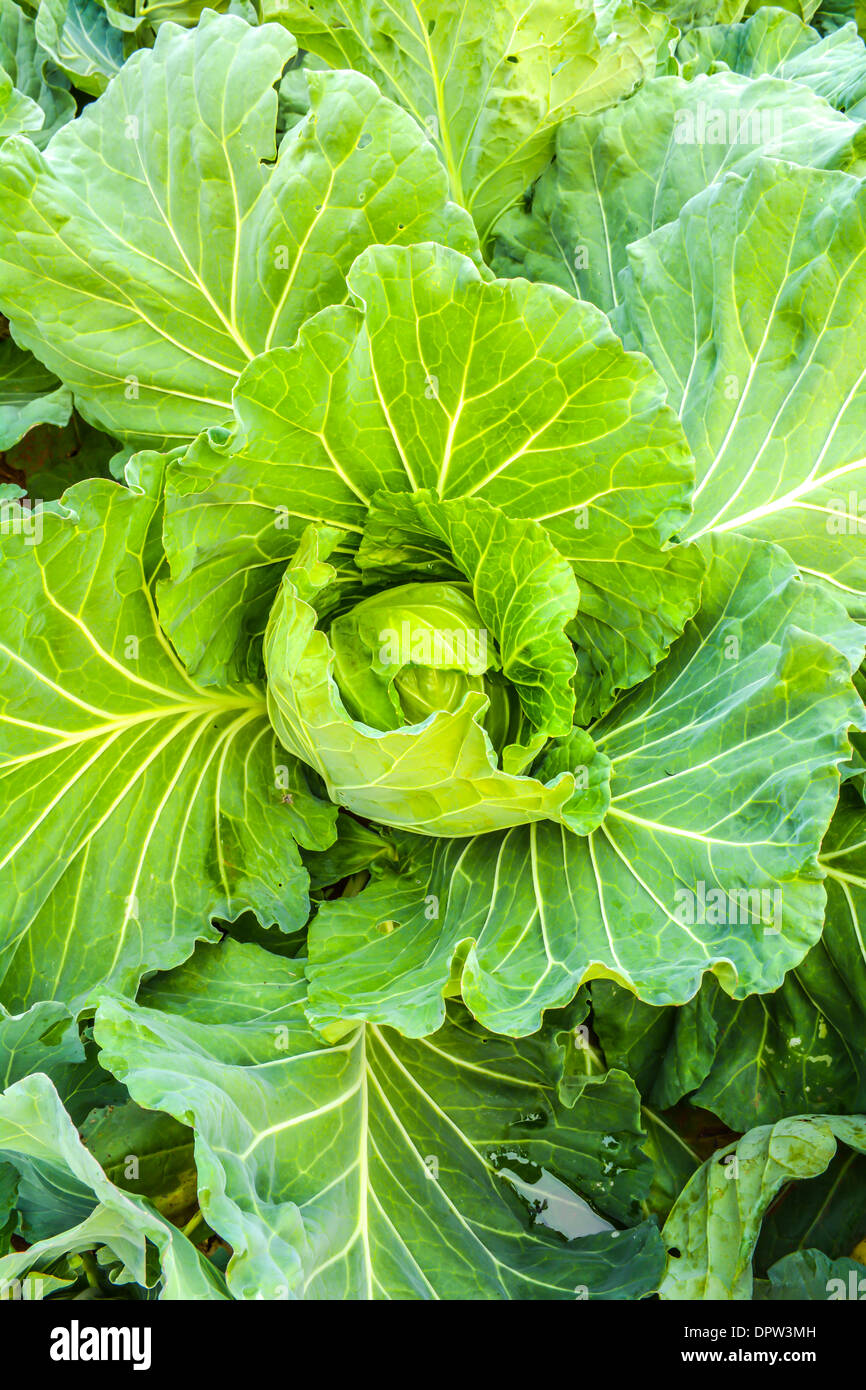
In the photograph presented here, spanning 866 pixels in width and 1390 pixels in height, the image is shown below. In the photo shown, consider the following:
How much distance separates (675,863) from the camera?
1983 mm

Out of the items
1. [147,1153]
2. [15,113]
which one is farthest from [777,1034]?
[15,113]

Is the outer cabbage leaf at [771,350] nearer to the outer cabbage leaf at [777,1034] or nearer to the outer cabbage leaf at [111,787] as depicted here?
the outer cabbage leaf at [777,1034]

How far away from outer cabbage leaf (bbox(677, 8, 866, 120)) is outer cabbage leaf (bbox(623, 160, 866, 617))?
74 centimetres

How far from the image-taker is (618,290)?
251cm

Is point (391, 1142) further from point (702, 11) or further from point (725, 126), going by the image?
point (702, 11)

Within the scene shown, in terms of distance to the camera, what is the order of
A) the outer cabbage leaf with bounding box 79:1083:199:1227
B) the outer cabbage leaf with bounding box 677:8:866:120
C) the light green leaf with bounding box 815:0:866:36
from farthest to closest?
1. the light green leaf with bounding box 815:0:866:36
2. the outer cabbage leaf with bounding box 677:8:866:120
3. the outer cabbage leaf with bounding box 79:1083:199:1227

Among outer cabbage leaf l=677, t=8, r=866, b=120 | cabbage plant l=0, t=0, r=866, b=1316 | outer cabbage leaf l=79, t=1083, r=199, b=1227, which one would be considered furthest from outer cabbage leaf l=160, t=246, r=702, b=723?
outer cabbage leaf l=677, t=8, r=866, b=120

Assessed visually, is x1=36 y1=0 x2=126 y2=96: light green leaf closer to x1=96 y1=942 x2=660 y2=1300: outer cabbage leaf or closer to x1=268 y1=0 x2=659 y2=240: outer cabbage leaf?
x1=268 y1=0 x2=659 y2=240: outer cabbage leaf

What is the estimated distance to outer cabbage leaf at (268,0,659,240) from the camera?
2410 millimetres

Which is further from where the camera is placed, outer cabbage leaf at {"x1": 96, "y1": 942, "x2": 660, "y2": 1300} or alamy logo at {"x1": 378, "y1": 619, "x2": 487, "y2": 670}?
alamy logo at {"x1": 378, "y1": 619, "x2": 487, "y2": 670}

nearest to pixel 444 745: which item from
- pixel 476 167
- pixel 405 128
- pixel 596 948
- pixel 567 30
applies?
pixel 596 948

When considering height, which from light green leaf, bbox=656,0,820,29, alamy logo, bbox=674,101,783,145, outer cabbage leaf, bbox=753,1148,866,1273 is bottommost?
outer cabbage leaf, bbox=753,1148,866,1273
